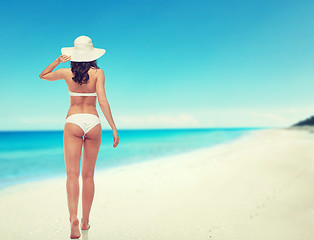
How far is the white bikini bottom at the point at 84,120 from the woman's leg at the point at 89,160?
6 centimetres

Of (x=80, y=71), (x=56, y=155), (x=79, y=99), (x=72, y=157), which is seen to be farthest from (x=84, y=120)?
(x=56, y=155)

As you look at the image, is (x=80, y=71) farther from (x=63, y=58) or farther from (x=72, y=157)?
(x=72, y=157)

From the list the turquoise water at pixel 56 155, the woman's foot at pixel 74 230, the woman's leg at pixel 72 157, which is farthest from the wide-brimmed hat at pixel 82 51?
the turquoise water at pixel 56 155

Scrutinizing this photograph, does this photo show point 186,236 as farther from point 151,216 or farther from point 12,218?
point 12,218

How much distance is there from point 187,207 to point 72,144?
2.82 meters

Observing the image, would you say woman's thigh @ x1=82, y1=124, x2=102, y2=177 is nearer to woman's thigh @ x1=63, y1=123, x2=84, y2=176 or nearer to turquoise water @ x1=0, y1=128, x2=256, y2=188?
woman's thigh @ x1=63, y1=123, x2=84, y2=176

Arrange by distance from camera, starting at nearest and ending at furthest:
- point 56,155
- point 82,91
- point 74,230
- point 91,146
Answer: point 74,230, point 82,91, point 91,146, point 56,155

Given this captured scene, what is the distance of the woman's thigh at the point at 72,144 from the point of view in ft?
9.64

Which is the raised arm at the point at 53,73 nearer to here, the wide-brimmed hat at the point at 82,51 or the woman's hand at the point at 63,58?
the woman's hand at the point at 63,58

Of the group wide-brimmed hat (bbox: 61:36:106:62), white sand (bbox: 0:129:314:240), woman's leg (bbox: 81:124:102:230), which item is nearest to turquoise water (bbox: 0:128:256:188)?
white sand (bbox: 0:129:314:240)

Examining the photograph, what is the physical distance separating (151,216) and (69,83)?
288cm

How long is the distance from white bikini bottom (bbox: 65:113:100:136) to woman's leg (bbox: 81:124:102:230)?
0.06 m

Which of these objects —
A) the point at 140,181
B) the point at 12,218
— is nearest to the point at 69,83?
the point at 12,218

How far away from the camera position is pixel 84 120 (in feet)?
9.66
